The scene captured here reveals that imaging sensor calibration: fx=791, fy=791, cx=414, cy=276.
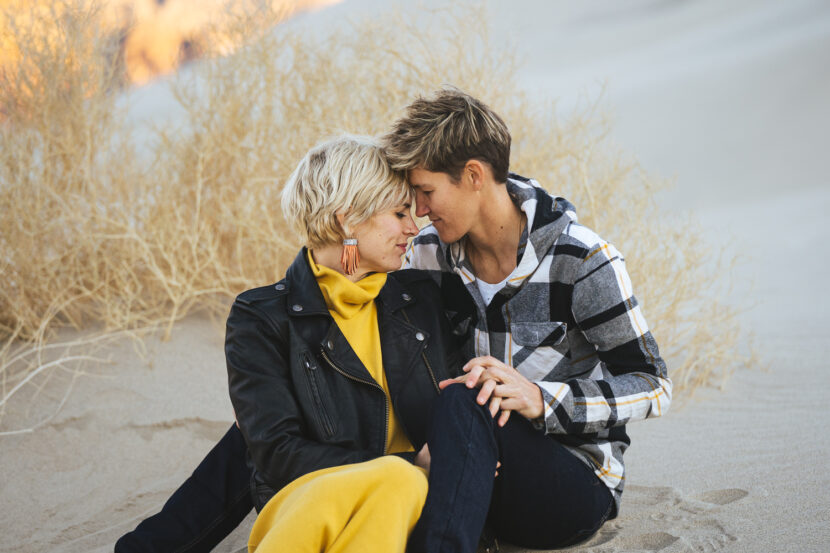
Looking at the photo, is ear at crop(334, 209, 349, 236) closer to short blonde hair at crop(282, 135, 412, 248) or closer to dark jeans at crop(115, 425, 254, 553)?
short blonde hair at crop(282, 135, 412, 248)

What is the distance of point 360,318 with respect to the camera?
2613mm

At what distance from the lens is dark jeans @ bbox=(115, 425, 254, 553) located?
8.54 ft

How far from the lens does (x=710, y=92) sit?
20.9 m

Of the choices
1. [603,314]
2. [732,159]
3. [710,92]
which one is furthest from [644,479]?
[710,92]

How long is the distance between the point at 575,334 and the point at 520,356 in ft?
0.64

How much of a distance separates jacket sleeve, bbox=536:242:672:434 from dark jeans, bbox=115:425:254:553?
1.12 m

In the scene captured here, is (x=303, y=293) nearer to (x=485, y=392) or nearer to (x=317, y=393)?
(x=317, y=393)

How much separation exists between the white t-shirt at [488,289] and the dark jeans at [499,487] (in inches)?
19.0

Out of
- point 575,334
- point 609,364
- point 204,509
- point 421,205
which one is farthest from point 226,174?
point 609,364

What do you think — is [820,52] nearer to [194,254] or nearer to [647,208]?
[647,208]

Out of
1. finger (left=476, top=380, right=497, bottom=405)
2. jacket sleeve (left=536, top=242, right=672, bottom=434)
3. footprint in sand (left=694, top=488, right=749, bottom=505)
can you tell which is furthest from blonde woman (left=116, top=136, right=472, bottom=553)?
footprint in sand (left=694, top=488, right=749, bottom=505)

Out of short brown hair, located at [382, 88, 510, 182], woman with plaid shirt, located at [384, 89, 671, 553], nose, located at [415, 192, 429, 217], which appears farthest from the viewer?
nose, located at [415, 192, 429, 217]

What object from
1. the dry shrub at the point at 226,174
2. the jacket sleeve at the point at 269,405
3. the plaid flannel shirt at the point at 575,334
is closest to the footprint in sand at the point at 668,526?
the plaid flannel shirt at the point at 575,334

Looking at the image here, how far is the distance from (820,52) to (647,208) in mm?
19376
